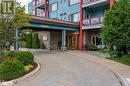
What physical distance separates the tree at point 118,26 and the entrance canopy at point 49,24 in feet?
35.1

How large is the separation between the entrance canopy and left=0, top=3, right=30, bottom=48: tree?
40.0 ft

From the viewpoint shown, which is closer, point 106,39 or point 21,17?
point 21,17

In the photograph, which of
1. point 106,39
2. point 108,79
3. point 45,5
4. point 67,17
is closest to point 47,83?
point 108,79

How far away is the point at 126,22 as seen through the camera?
76.5ft

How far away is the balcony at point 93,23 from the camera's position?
118 feet

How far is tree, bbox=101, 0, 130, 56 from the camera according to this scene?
76.5ft

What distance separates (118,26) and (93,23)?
1359cm

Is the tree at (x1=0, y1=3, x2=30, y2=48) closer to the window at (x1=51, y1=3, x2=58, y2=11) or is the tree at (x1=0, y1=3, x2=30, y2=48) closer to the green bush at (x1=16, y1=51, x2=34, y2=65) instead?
the green bush at (x1=16, y1=51, x2=34, y2=65)

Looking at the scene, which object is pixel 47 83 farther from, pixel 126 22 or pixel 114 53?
pixel 114 53

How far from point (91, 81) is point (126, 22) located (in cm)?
1025

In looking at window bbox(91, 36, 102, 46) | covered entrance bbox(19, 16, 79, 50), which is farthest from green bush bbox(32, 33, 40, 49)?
window bbox(91, 36, 102, 46)

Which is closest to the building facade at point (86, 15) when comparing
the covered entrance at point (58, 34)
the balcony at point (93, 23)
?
the balcony at point (93, 23)

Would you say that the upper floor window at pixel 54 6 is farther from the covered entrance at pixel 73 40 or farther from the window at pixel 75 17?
the covered entrance at pixel 73 40

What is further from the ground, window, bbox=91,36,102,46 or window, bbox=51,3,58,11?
window, bbox=51,3,58,11
